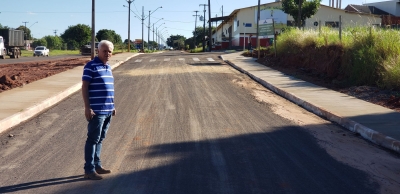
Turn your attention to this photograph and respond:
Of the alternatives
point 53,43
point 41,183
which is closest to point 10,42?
point 41,183

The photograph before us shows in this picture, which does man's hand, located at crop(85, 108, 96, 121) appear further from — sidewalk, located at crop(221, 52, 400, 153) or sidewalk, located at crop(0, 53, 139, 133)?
sidewalk, located at crop(221, 52, 400, 153)

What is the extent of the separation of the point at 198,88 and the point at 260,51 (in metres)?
17.5

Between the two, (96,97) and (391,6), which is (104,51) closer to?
(96,97)

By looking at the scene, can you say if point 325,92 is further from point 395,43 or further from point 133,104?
point 133,104

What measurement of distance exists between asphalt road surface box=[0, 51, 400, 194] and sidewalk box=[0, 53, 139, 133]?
0.32m

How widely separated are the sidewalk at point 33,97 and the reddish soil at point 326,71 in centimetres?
857

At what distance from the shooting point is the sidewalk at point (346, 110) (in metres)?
9.20

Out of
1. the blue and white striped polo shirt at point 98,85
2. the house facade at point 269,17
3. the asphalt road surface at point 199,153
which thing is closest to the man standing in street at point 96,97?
the blue and white striped polo shirt at point 98,85

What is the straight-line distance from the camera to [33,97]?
1353 cm

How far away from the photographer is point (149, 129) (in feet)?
31.9

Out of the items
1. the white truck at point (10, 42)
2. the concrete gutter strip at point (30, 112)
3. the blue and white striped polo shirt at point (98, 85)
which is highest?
the white truck at point (10, 42)

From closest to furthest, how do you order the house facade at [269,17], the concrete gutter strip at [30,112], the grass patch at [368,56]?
1. the concrete gutter strip at [30,112]
2. the grass patch at [368,56]
3. the house facade at [269,17]

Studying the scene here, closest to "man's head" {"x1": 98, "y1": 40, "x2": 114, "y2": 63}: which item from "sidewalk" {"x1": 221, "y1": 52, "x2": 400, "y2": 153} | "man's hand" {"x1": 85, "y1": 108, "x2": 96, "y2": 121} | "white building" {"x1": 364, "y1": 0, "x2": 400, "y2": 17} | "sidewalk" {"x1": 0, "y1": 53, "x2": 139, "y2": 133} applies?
"man's hand" {"x1": 85, "y1": 108, "x2": 96, "y2": 121}

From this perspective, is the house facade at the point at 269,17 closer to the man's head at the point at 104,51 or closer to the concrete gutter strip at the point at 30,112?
the concrete gutter strip at the point at 30,112
